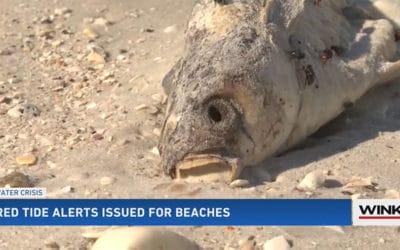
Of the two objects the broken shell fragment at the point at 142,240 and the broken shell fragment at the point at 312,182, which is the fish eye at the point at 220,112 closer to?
the broken shell fragment at the point at 312,182

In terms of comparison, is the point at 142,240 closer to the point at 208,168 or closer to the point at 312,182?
the point at 208,168

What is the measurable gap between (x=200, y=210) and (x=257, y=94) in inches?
23.2

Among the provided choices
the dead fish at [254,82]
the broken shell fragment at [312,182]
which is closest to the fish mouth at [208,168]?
the dead fish at [254,82]

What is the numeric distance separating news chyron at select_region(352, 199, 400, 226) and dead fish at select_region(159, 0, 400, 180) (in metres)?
0.54

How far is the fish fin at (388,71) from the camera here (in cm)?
406

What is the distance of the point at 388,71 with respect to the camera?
4078 millimetres

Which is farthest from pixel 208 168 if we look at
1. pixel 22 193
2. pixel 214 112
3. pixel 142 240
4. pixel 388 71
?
pixel 388 71

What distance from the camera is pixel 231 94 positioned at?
336cm

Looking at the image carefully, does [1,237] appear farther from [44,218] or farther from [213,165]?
[213,165]

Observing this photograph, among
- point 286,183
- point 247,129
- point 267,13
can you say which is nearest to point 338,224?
point 286,183

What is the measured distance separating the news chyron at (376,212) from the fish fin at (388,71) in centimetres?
107

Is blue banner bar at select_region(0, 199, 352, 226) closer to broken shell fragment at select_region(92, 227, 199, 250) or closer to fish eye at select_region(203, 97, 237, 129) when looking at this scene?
broken shell fragment at select_region(92, 227, 199, 250)

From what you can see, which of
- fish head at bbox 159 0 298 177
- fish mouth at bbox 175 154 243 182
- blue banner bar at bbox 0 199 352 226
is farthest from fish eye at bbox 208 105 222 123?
blue banner bar at bbox 0 199 352 226

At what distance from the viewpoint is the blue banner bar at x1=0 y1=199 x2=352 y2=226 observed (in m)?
3.03
